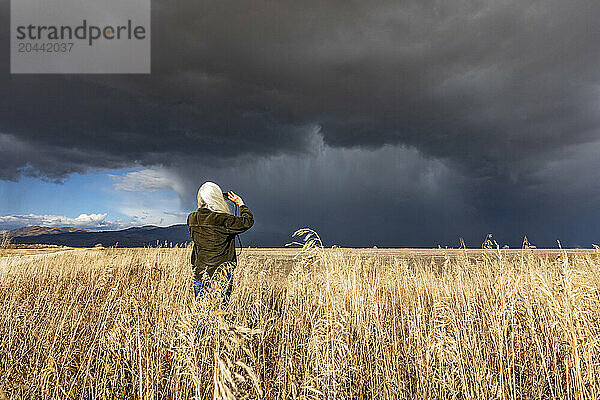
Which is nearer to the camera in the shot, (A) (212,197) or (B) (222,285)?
(B) (222,285)

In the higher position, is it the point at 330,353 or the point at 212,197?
the point at 212,197

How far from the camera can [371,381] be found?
136 inches

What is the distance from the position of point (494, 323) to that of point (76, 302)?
7035 millimetres

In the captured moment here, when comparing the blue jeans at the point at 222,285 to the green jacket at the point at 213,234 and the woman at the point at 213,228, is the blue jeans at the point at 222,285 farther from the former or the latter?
the green jacket at the point at 213,234

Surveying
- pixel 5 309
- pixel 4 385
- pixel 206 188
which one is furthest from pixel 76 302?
pixel 206 188

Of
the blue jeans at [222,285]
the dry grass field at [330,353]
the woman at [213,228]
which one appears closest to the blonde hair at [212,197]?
the woman at [213,228]

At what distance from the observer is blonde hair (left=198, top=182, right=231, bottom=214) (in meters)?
4.33

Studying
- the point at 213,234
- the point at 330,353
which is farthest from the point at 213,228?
the point at 330,353

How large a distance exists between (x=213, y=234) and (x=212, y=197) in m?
0.42

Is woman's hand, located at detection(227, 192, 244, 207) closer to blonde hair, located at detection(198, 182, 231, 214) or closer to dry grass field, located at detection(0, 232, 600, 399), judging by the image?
blonde hair, located at detection(198, 182, 231, 214)

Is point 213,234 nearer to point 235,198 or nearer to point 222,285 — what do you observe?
point 235,198

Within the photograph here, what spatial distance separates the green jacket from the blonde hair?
0.08 m

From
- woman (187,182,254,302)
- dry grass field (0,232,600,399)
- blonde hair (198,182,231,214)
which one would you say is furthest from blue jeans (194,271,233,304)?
blonde hair (198,182,231,214)

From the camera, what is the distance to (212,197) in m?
4.34
